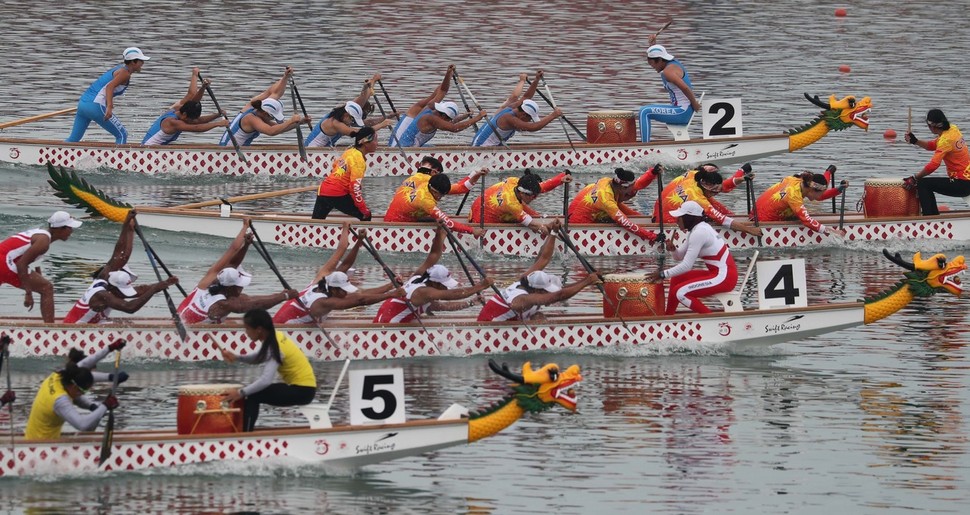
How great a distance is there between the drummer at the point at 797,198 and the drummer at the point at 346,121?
6.57 m

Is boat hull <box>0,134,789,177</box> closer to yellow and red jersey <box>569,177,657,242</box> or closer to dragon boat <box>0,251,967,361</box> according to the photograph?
yellow and red jersey <box>569,177,657,242</box>

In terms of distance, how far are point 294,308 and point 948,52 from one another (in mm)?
32102

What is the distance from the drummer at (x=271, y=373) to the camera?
63.2 ft

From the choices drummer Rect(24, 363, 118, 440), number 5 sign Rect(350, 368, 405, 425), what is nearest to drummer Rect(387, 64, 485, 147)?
number 5 sign Rect(350, 368, 405, 425)

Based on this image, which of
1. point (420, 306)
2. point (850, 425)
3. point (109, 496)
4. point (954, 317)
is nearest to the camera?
point (109, 496)

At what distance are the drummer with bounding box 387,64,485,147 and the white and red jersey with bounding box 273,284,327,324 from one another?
1081 centimetres

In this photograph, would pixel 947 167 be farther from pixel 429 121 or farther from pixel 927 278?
pixel 429 121

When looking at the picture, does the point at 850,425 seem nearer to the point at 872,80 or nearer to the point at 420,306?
the point at 420,306

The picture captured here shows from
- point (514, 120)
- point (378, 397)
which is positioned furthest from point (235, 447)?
point (514, 120)

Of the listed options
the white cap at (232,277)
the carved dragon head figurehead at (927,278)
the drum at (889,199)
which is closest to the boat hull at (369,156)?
the drum at (889,199)

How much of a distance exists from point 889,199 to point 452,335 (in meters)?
9.84

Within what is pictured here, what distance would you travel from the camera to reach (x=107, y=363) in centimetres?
2373

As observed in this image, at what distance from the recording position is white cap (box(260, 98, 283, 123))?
34.1m

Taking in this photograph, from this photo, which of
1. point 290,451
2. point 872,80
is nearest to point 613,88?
point 872,80
